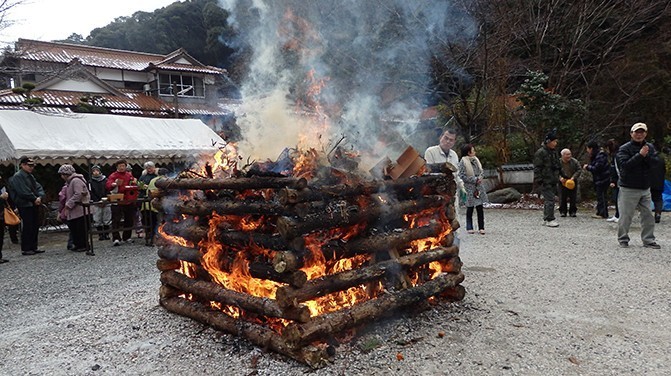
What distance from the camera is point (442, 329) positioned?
13.7ft

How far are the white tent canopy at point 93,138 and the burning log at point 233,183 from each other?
17.0ft

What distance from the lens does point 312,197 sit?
11.9 ft

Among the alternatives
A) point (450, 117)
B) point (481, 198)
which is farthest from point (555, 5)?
point (481, 198)

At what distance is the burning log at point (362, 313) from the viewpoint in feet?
11.4

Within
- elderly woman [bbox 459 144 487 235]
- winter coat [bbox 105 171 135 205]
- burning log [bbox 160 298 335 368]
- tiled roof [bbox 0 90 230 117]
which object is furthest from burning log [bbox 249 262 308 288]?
tiled roof [bbox 0 90 230 117]

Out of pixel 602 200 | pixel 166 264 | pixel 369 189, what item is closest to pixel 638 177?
pixel 602 200

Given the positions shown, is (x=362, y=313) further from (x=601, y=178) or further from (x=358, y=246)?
(x=601, y=178)

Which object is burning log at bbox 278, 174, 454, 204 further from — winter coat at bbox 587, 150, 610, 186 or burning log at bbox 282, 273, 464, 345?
winter coat at bbox 587, 150, 610, 186

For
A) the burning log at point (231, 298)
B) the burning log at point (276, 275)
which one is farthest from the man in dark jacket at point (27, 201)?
the burning log at point (276, 275)

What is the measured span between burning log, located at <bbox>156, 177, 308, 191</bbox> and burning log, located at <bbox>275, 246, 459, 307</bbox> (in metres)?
0.82

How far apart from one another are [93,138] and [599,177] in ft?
43.5

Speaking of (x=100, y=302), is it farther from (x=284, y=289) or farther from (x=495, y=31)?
(x=495, y=31)

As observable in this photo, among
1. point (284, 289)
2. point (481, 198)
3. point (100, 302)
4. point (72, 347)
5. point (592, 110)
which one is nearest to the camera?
point (284, 289)

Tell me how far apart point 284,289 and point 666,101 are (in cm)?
1763
